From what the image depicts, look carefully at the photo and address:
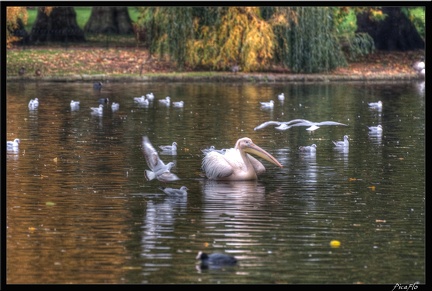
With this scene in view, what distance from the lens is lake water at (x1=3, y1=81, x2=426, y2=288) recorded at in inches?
480

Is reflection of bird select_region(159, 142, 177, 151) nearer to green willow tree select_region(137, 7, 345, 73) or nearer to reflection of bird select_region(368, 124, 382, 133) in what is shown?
reflection of bird select_region(368, 124, 382, 133)

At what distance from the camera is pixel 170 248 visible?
42.9ft

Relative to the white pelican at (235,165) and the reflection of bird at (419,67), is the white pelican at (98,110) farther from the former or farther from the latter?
the reflection of bird at (419,67)

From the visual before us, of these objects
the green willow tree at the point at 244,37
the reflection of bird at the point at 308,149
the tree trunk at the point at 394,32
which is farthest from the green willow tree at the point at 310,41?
the reflection of bird at the point at 308,149

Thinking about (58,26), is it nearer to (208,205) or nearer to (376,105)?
(376,105)

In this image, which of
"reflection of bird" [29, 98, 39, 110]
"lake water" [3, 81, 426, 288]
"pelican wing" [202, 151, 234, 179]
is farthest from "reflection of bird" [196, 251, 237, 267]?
"reflection of bird" [29, 98, 39, 110]

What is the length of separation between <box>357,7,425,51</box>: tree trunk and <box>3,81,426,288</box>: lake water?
22138 millimetres

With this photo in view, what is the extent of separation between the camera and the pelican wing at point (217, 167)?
18.1 metres

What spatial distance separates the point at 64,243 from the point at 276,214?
3.13 meters

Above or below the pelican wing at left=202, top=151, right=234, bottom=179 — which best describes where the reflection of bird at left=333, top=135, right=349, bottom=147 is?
above

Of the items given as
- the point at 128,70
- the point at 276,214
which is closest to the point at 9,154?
the point at 276,214

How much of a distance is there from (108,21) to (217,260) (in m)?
39.4

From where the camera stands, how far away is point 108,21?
167 feet

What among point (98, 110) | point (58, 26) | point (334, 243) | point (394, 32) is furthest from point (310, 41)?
point (334, 243)
